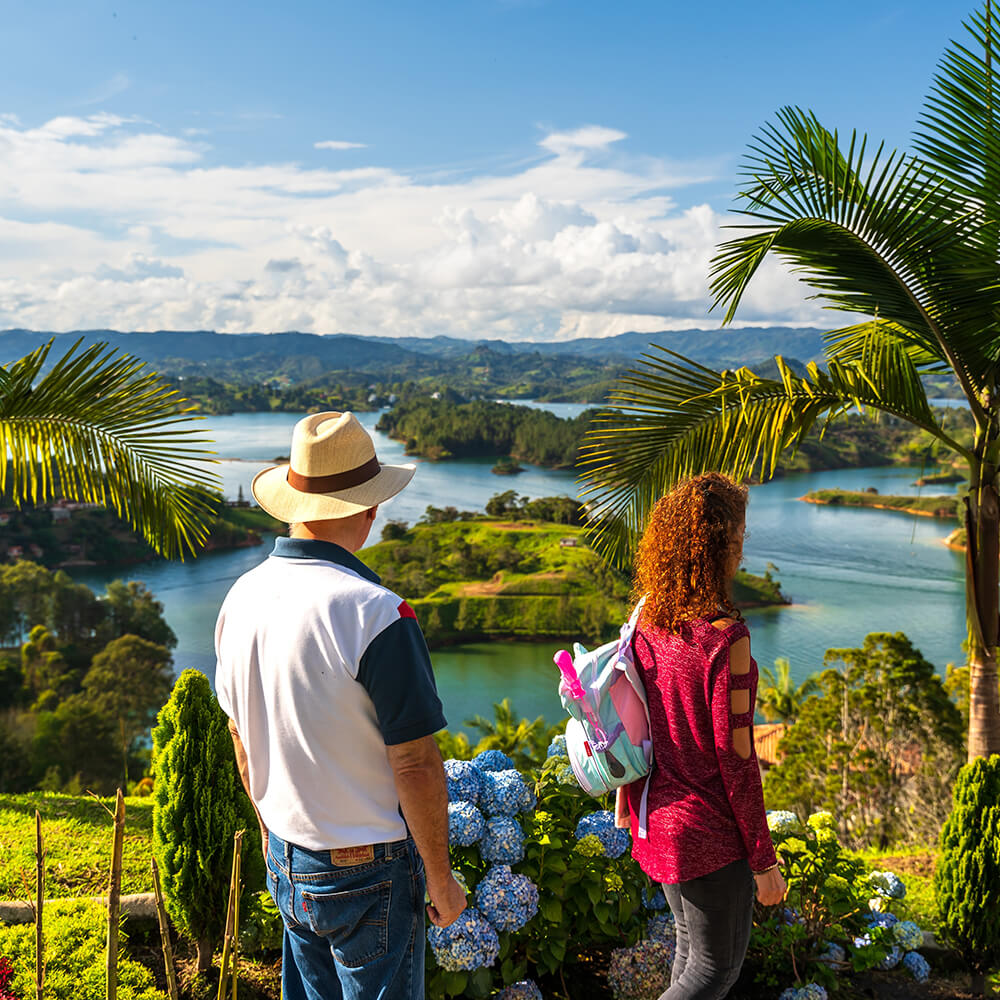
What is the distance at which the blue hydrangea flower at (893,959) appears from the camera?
2.82 metres

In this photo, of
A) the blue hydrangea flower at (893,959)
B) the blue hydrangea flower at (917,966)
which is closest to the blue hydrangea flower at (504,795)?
the blue hydrangea flower at (893,959)

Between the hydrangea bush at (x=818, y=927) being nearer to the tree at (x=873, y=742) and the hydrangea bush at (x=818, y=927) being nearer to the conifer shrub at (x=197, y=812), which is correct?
the conifer shrub at (x=197, y=812)

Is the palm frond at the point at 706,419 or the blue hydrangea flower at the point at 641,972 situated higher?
the palm frond at the point at 706,419

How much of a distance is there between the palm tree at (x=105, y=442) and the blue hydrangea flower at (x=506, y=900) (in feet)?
9.26

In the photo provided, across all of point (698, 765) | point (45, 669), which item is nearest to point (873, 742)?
point (698, 765)

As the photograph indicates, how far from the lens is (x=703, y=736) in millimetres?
1793

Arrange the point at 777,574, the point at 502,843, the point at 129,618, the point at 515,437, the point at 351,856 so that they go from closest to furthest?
the point at 351,856 → the point at 502,843 → the point at 129,618 → the point at 777,574 → the point at 515,437

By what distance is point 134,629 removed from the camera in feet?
133

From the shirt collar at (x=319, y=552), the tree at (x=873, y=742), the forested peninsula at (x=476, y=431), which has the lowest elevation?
the tree at (x=873, y=742)

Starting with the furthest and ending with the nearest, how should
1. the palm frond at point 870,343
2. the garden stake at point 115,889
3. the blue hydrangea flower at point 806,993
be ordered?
the palm frond at point 870,343
the blue hydrangea flower at point 806,993
the garden stake at point 115,889

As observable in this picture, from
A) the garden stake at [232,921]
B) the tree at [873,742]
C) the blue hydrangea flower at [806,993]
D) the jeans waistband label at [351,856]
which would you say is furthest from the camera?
the tree at [873,742]

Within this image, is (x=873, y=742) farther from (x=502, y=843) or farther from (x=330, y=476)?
(x=330, y=476)

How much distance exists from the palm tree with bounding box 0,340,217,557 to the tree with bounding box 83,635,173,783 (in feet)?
89.6

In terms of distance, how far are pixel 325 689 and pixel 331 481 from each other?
433 millimetres
